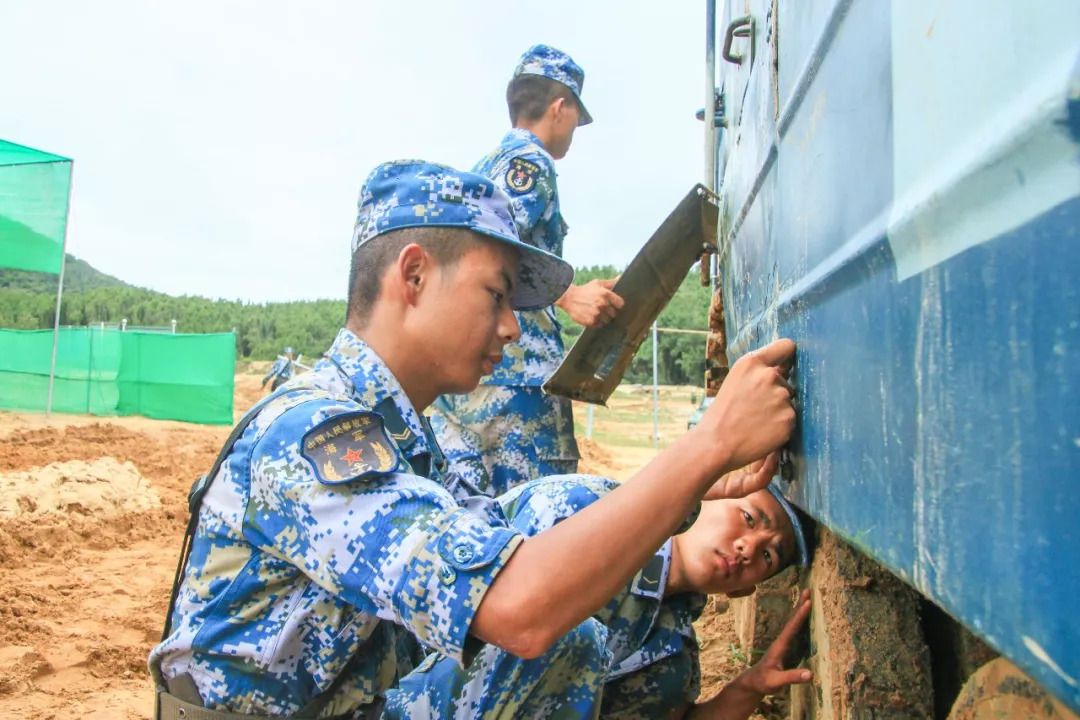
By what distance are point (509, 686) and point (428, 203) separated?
0.90 meters

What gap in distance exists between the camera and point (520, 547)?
1238 mm

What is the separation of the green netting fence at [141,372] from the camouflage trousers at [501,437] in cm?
1157

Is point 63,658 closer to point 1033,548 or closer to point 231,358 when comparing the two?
point 1033,548

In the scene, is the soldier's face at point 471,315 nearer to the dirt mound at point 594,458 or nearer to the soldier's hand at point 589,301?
the soldier's hand at point 589,301

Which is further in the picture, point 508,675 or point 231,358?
point 231,358

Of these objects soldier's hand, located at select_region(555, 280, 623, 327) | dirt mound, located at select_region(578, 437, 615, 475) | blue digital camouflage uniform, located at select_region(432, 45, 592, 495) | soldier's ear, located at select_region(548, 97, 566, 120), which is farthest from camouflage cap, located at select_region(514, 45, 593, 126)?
dirt mound, located at select_region(578, 437, 615, 475)

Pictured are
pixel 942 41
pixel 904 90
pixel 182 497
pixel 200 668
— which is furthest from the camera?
pixel 182 497

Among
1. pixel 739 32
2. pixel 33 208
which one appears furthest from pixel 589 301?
pixel 33 208

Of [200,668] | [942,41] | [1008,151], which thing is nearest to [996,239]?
[1008,151]

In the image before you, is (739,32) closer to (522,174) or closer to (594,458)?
(522,174)

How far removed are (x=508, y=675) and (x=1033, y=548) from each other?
134 centimetres

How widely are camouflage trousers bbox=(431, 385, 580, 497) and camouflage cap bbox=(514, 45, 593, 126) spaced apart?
117 cm

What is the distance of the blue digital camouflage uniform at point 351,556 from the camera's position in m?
1.22

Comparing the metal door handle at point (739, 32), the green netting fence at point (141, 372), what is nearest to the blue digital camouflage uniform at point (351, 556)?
the metal door handle at point (739, 32)
